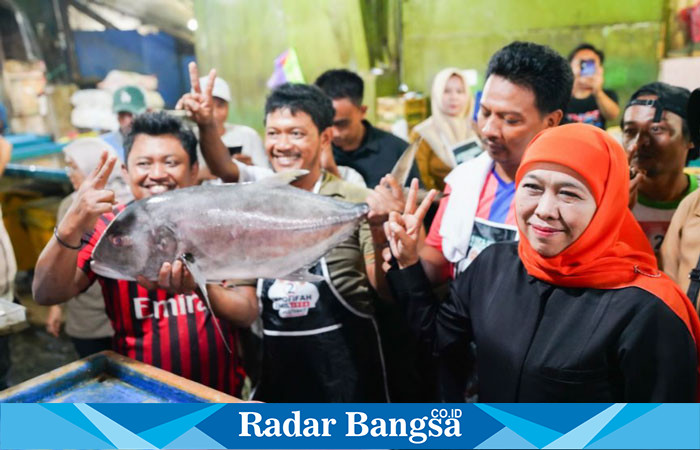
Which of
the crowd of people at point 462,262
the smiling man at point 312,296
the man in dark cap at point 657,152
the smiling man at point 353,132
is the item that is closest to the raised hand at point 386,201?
the crowd of people at point 462,262

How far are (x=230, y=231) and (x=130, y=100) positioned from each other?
4.49 feet

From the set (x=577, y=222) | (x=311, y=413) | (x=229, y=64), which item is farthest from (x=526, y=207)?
(x=229, y=64)

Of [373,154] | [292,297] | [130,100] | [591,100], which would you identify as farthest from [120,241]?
[591,100]

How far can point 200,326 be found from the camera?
1.72m

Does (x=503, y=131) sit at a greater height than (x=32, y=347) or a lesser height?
greater

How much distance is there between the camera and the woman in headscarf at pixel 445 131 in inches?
81.0

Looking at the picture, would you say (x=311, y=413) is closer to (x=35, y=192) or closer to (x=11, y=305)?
(x=11, y=305)

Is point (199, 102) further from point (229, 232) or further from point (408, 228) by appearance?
point (408, 228)

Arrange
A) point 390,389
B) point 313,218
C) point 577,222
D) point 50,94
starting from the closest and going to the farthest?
point 577,222 < point 313,218 < point 390,389 < point 50,94

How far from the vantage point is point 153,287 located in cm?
150

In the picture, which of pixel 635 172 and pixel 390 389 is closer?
pixel 635 172

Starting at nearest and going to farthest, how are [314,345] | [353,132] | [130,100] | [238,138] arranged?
[314,345], [238,138], [130,100], [353,132]

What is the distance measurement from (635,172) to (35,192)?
234 centimetres

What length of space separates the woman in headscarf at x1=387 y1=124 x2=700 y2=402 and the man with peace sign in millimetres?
871
